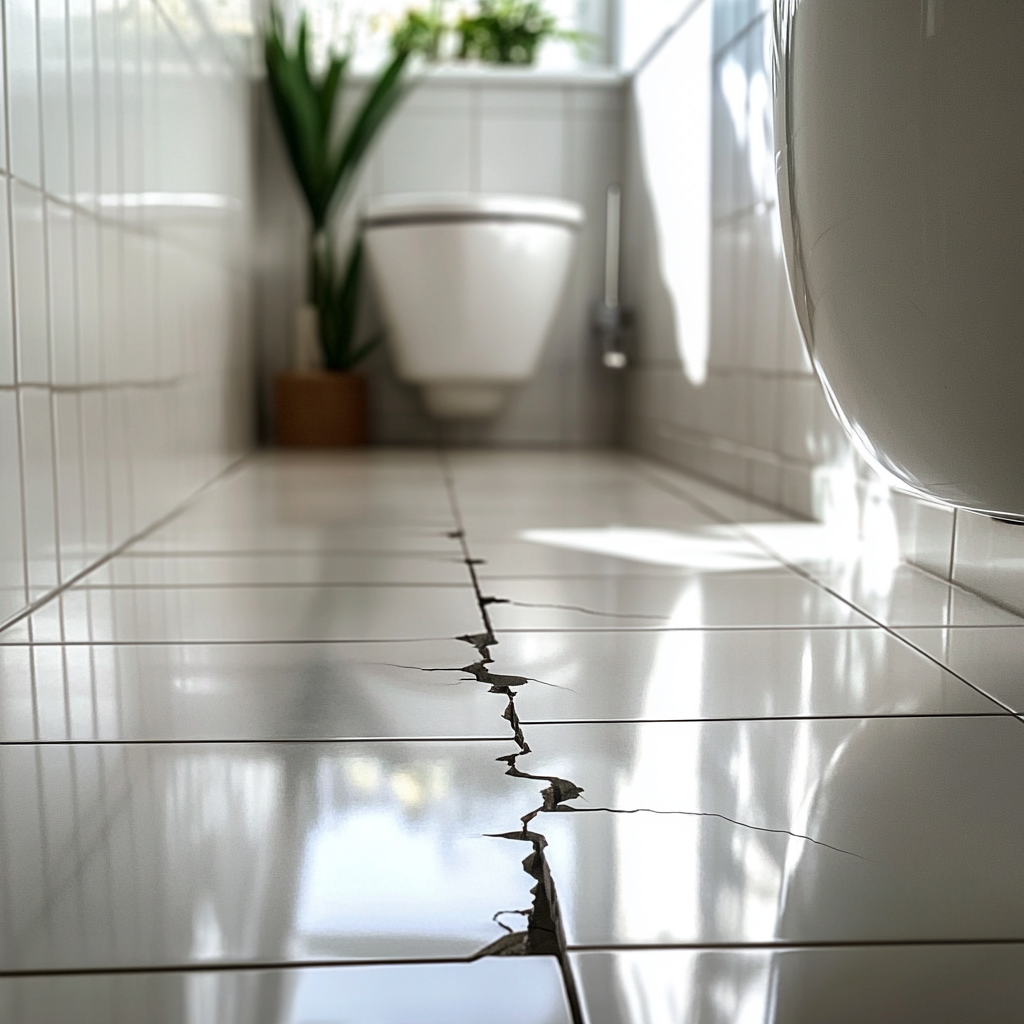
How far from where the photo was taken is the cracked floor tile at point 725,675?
2.79 ft

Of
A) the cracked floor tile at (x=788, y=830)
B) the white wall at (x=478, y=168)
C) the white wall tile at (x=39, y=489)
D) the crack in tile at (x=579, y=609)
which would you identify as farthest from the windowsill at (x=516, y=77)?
the cracked floor tile at (x=788, y=830)

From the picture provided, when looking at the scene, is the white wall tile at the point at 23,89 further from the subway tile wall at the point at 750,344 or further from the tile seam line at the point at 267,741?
the subway tile wall at the point at 750,344

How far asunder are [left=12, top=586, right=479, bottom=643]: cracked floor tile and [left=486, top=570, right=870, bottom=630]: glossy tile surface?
0.06 meters

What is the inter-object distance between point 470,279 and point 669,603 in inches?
64.3

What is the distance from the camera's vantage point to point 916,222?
712mm

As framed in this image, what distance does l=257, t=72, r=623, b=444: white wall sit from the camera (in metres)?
3.05

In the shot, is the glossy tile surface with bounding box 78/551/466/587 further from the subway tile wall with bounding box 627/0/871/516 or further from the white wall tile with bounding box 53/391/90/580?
the subway tile wall with bounding box 627/0/871/516

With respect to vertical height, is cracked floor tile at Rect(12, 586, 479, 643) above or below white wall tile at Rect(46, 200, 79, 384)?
below

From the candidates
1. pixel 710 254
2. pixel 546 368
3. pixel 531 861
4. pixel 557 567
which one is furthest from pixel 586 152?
pixel 531 861

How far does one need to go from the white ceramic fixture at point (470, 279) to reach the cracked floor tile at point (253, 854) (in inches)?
80.1

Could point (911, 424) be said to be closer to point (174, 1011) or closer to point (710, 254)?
point (174, 1011)

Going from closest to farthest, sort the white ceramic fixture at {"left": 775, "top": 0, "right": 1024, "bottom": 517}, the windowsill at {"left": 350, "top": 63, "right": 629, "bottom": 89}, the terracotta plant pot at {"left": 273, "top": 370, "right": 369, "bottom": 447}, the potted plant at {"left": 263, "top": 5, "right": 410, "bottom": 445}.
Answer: the white ceramic fixture at {"left": 775, "top": 0, "right": 1024, "bottom": 517}, the potted plant at {"left": 263, "top": 5, "right": 410, "bottom": 445}, the terracotta plant pot at {"left": 273, "top": 370, "right": 369, "bottom": 447}, the windowsill at {"left": 350, "top": 63, "right": 629, "bottom": 89}

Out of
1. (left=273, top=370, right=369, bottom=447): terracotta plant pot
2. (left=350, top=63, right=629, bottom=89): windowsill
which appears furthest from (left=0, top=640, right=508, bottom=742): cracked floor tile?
(left=350, top=63, right=629, bottom=89): windowsill

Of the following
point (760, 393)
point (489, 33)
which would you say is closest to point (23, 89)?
point (760, 393)
